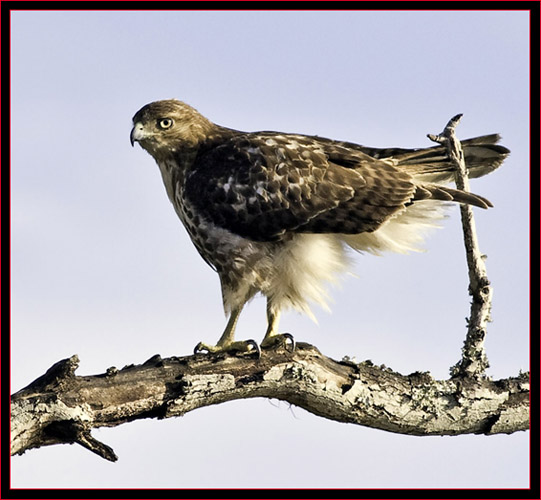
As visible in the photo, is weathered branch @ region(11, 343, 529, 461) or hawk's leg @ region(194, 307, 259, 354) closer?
weathered branch @ region(11, 343, 529, 461)

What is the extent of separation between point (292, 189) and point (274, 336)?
4.21 ft

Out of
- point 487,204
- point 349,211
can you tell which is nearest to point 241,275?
point 349,211

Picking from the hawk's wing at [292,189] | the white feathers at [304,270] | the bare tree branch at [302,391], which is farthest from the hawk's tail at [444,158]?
the white feathers at [304,270]

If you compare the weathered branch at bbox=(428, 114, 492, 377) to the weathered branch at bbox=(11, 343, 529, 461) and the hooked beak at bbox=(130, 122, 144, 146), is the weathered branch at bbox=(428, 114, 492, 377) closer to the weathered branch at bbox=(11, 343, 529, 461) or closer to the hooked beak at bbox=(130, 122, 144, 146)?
the weathered branch at bbox=(11, 343, 529, 461)

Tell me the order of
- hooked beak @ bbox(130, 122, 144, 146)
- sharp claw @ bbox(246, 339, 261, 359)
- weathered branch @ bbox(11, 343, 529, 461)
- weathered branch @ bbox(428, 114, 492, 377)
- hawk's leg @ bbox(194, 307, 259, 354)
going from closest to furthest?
weathered branch @ bbox(11, 343, 529, 461)
sharp claw @ bbox(246, 339, 261, 359)
weathered branch @ bbox(428, 114, 492, 377)
hawk's leg @ bbox(194, 307, 259, 354)
hooked beak @ bbox(130, 122, 144, 146)

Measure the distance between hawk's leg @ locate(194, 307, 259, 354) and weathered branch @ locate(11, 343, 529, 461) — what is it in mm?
434

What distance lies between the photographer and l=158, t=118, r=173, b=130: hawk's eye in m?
8.12

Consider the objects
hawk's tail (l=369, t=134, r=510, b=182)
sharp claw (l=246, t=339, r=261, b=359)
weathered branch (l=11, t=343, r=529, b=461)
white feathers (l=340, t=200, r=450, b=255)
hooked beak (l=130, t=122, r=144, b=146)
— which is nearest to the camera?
weathered branch (l=11, t=343, r=529, b=461)

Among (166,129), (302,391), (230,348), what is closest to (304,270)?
(230,348)

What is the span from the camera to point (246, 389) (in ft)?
21.4

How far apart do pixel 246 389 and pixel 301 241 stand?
1.47 metres

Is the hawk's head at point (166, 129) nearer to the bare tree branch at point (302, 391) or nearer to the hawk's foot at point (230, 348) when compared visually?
the hawk's foot at point (230, 348)

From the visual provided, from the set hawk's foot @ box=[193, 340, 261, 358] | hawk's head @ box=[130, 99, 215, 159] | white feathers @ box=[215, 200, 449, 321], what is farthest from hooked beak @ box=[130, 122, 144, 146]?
hawk's foot @ box=[193, 340, 261, 358]

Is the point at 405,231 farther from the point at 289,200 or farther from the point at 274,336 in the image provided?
the point at 274,336
